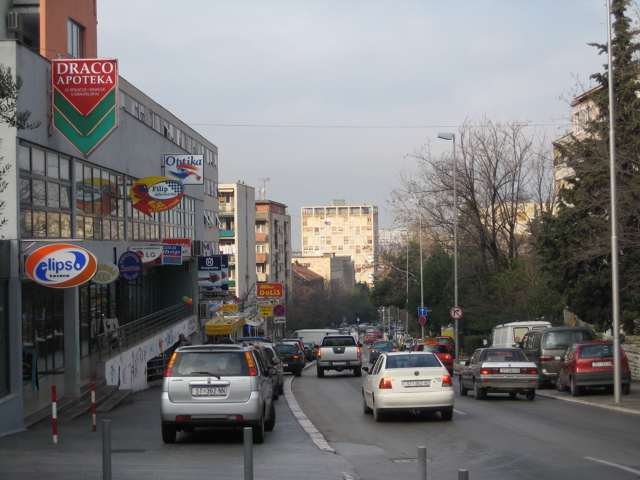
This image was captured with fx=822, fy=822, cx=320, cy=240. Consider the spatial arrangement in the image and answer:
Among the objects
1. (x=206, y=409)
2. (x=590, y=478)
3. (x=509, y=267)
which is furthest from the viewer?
(x=509, y=267)

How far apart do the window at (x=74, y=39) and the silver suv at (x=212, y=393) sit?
21108 mm

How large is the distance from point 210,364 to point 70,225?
9.89 metres

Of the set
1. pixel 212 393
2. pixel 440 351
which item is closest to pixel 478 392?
pixel 212 393

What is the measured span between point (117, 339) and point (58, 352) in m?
2.08

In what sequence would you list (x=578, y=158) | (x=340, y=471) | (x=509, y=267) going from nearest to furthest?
1. (x=340, y=471)
2. (x=578, y=158)
3. (x=509, y=267)

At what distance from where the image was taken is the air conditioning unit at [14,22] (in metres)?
29.6

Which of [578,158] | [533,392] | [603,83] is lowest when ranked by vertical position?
[533,392]

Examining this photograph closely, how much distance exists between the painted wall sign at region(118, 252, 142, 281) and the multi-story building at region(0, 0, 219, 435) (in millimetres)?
341

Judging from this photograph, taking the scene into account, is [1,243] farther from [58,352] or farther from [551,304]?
[551,304]

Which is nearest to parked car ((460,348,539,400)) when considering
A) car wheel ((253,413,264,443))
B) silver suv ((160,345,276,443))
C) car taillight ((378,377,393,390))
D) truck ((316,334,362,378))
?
car taillight ((378,377,393,390))

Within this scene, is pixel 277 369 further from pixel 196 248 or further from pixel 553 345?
pixel 196 248

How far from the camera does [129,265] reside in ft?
83.4

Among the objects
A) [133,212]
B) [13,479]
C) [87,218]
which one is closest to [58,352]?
[87,218]

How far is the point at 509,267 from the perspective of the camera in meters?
48.3
